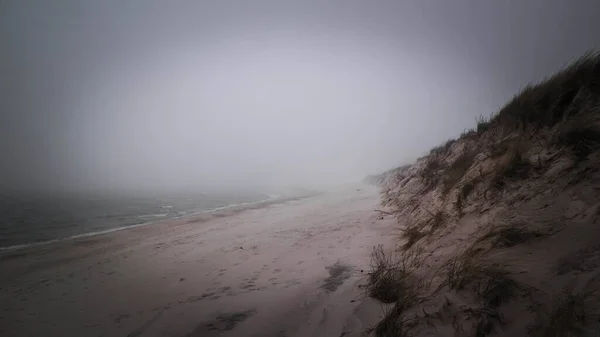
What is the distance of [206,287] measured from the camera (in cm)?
524

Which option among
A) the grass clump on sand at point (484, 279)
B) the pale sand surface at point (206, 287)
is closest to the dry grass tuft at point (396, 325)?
the pale sand surface at point (206, 287)

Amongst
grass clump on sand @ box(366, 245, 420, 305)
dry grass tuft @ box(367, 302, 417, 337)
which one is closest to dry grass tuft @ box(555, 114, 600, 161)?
grass clump on sand @ box(366, 245, 420, 305)

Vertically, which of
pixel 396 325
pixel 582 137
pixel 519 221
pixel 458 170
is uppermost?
pixel 582 137

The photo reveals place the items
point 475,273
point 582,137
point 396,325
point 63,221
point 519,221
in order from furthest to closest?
point 63,221
point 582,137
point 519,221
point 475,273
point 396,325

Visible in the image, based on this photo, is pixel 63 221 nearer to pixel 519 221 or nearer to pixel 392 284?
pixel 392 284

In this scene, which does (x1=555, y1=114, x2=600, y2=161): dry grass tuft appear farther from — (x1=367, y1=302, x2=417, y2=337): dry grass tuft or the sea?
the sea

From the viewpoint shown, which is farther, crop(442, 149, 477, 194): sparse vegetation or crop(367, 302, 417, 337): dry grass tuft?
crop(442, 149, 477, 194): sparse vegetation

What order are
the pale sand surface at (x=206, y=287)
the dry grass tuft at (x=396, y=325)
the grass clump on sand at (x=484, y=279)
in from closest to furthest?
1. the grass clump on sand at (x=484, y=279)
2. the dry grass tuft at (x=396, y=325)
3. the pale sand surface at (x=206, y=287)

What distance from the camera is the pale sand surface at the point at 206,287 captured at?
3592 millimetres

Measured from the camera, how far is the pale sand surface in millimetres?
3592

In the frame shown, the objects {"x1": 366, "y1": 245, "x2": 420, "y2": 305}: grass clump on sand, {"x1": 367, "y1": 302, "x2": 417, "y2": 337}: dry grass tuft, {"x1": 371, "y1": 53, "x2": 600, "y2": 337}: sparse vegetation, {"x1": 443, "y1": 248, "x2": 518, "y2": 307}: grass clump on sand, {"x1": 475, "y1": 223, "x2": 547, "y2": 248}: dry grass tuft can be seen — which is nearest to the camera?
{"x1": 371, "y1": 53, "x2": 600, "y2": 337}: sparse vegetation

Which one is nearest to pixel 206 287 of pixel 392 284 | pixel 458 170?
pixel 392 284

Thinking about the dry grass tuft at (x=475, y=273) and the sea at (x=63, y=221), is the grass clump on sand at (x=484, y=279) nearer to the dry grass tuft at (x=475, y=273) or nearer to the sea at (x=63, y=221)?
the dry grass tuft at (x=475, y=273)

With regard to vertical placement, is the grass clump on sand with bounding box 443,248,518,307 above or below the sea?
below
